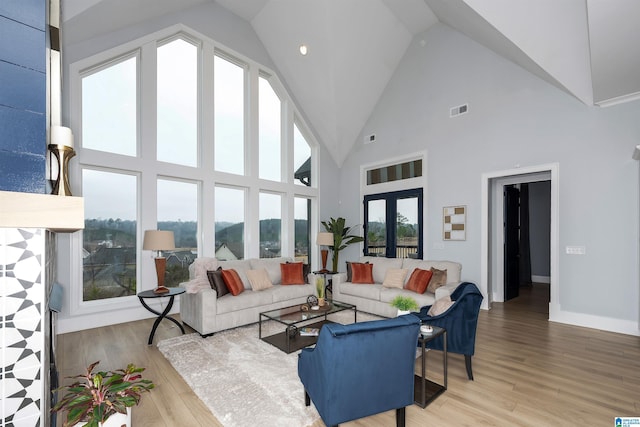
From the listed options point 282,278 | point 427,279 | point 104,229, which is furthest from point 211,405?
point 104,229

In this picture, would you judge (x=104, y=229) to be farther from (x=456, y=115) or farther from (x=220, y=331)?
(x=456, y=115)

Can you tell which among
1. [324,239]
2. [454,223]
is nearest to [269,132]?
[324,239]

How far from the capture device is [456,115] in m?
5.61

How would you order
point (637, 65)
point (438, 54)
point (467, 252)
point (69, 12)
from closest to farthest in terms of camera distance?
1. point (637, 65)
2. point (69, 12)
3. point (467, 252)
4. point (438, 54)

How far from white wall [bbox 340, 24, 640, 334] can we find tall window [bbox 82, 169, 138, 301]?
512 centimetres

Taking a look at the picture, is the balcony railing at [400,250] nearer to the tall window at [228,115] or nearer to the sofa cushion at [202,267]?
the tall window at [228,115]

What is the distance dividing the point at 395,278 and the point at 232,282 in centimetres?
252

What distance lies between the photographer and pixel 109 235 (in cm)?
455

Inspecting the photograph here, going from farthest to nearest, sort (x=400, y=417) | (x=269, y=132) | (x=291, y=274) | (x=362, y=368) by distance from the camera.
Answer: (x=269, y=132)
(x=291, y=274)
(x=400, y=417)
(x=362, y=368)

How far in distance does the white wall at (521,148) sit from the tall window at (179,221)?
4188 millimetres

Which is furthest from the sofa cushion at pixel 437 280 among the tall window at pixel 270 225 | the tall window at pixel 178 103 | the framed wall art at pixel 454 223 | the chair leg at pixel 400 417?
the tall window at pixel 178 103

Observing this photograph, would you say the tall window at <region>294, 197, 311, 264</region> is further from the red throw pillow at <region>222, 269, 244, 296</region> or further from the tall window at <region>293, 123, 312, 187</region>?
the red throw pillow at <region>222, 269, 244, 296</region>

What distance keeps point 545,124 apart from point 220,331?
5.74m

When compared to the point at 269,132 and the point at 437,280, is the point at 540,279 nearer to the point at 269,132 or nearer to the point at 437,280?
the point at 437,280
